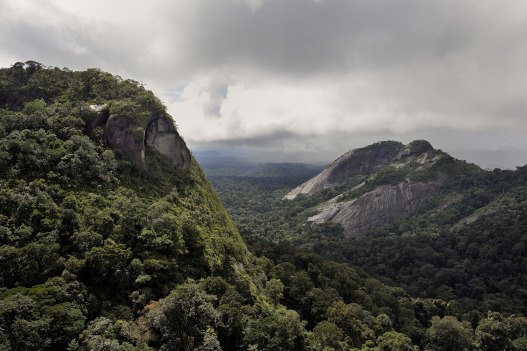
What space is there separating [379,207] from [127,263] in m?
133

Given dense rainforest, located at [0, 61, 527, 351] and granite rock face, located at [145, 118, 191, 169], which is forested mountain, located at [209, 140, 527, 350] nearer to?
dense rainforest, located at [0, 61, 527, 351]

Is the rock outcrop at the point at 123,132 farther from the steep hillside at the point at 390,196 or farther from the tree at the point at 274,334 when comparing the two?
the steep hillside at the point at 390,196

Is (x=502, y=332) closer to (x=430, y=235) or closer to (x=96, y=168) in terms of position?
(x=96, y=168)

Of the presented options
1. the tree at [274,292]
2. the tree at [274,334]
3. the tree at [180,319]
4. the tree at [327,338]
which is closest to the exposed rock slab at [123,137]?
the tree at [274,292]

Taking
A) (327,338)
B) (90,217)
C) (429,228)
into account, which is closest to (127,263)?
(90,217)

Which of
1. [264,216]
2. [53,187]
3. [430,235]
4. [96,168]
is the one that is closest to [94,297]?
[53,187]

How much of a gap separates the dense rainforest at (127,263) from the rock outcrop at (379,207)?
7735cm

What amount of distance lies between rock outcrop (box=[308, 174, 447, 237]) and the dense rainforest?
77345 mm

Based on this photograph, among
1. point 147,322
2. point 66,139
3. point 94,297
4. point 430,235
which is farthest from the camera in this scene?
point 430,235

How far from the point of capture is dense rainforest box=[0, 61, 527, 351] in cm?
1738

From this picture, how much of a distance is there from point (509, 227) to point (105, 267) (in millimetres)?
127557

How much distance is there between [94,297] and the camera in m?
19.6

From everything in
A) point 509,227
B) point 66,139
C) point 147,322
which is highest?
point 66,139

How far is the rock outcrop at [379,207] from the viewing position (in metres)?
131
